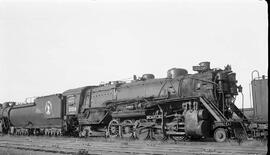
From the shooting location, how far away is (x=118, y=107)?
18.7 meters

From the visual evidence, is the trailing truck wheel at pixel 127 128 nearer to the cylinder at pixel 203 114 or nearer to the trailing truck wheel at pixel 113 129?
the trailing truck wheel at pixel 113 129

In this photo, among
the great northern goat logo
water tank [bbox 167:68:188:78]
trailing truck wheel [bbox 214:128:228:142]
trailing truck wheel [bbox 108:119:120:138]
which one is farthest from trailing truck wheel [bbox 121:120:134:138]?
the great northern goat logo

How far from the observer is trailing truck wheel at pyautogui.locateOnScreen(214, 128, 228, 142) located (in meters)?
14.1

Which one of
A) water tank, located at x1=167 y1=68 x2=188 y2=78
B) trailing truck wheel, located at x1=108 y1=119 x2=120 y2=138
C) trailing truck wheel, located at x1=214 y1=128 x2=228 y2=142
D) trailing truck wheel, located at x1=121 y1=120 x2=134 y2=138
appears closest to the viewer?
trailing truck wheel, located at x1=214 y1=128 x2=228 y2=142

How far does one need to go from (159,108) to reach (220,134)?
139 inches

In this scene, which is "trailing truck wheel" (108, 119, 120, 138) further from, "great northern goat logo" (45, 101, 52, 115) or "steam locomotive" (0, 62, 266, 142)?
"great northern goat logo" (45, 101, 52, 115)

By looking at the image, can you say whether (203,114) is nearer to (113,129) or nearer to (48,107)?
(113,129)

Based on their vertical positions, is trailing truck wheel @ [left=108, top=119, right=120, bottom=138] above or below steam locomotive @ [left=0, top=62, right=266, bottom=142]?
below

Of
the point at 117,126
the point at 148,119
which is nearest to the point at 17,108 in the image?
the point at 117,126

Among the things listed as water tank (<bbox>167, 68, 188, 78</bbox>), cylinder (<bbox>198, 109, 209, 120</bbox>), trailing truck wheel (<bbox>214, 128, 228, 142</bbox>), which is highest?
water tank (<bbox>167, 68, 188, 78</bbox>)

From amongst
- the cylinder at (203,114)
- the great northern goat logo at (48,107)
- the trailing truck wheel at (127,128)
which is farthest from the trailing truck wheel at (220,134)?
the great northern goat logo at (48,107)

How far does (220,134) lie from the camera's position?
47.3 ft

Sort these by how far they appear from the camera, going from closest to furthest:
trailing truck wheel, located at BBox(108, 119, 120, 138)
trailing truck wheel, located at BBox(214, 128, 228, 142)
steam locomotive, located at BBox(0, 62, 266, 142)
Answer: trailing truck wheel, located at BBox(214, 128, 228, 142) < steam locomotive, located at BBox(0, 62, 266, 142) < trailing truck wheel, located at BBox(108, 119, 120, 138)

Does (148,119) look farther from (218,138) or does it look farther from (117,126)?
(218,138)
